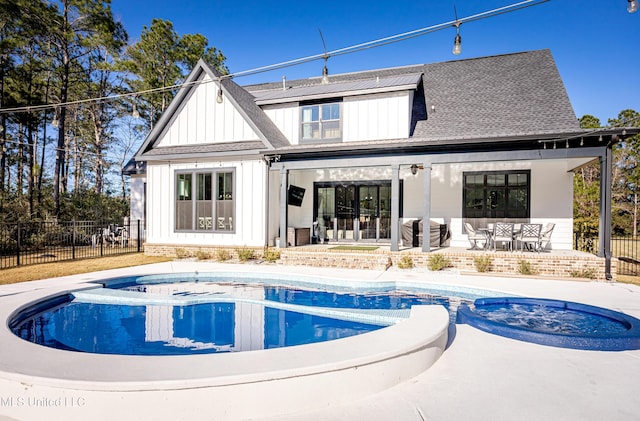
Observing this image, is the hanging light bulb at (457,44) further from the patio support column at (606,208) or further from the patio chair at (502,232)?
the patio chair at (502,232)

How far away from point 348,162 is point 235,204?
415cm

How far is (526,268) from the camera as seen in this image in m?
9.55

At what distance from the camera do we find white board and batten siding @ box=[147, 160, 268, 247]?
12.4 metres

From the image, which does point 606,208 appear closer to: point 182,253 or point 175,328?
point 175,328

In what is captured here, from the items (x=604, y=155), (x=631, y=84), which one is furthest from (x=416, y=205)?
(x=631, y=84)

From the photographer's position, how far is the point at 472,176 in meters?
12.9

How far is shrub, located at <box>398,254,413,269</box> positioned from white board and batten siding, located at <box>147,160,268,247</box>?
14.9 ft

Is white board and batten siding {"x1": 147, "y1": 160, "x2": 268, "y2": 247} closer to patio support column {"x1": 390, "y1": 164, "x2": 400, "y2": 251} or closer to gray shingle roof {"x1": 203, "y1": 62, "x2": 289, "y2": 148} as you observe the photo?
gray shingle roof {"x1": 203, "y1": 62, "x2": 289, "y2": 148}

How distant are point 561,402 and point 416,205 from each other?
34.0 feet

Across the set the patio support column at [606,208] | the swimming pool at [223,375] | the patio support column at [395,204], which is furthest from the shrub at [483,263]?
the swimming pool at [223,375]

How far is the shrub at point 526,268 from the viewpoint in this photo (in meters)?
9.55

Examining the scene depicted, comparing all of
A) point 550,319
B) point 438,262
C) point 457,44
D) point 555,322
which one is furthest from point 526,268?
point 457,44

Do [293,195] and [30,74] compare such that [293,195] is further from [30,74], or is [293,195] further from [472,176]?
[30,74]

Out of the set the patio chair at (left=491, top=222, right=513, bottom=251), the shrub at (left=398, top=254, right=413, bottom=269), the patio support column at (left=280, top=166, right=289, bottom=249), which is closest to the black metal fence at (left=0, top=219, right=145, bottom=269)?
the patio support column at (left=280, top=166, right=289, bottom=249)
